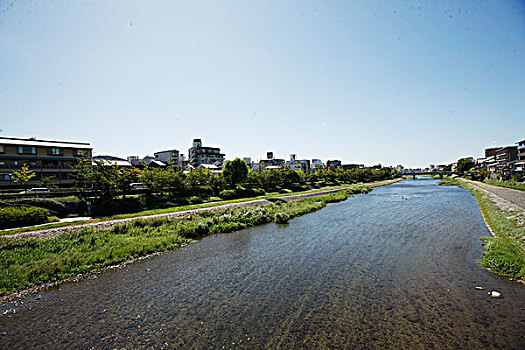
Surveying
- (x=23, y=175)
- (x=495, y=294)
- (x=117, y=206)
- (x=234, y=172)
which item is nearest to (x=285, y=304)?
(x=495, y=294)

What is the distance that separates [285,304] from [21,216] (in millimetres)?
20234

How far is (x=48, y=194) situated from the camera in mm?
24906

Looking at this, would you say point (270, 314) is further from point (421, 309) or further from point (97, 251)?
point (97, 251)

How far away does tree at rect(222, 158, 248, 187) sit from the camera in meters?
42.3

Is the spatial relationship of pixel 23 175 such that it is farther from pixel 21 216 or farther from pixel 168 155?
pixel 168 155

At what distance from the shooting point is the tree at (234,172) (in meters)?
42.3

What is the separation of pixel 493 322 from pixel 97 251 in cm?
1775

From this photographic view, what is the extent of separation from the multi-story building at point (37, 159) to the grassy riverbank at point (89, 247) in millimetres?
19055

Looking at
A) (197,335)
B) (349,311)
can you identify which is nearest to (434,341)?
(349,311)

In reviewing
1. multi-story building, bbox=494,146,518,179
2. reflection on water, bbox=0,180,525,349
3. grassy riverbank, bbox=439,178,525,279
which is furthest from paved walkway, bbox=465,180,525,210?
multi-story building, bbox=494,146,518,179

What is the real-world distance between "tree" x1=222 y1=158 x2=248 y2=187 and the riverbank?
1930 cm

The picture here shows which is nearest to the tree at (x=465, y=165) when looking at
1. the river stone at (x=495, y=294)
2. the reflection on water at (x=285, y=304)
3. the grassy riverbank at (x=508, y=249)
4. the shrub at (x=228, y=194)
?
the grassy riverbank at (x=508, y=249)

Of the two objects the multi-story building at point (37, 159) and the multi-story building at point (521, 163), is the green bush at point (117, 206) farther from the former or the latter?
the multi-story building at point (521, 163)

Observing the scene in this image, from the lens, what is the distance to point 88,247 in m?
14.5
